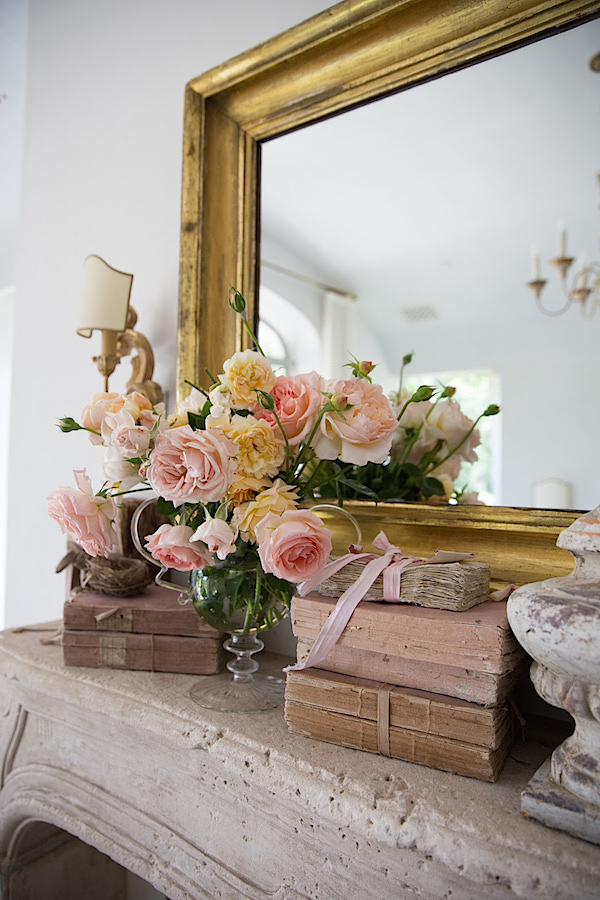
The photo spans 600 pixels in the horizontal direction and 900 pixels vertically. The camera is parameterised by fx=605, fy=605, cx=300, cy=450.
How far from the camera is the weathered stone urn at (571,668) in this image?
571mm

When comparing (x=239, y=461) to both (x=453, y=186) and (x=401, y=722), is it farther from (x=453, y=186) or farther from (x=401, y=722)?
(x=453, y=186)

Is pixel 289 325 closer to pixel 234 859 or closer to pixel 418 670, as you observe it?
pixel 418 670

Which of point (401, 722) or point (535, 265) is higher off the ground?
point (535, 265)

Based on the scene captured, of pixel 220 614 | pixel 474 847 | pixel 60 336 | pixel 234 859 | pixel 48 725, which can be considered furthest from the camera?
pixel 60 336

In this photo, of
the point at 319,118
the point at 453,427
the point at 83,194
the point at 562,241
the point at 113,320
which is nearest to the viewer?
the point at 562,241

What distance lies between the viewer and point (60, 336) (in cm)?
175

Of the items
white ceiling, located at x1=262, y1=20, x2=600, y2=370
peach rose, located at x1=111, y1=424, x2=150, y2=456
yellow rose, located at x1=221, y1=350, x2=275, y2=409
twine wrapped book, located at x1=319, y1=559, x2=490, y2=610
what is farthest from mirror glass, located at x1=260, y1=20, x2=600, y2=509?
peach rose, located at x1=111, y1=424, x2=150, y2=456

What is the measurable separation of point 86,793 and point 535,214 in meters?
1.20

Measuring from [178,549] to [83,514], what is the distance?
0.16 m

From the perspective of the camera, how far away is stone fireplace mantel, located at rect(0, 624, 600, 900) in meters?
0.60

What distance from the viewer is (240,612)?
928 mm

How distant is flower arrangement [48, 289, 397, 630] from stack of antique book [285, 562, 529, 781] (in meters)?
0.10

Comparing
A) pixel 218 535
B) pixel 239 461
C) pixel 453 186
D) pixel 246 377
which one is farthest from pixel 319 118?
pixel 218 535

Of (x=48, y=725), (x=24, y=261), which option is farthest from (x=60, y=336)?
(x=48, y=725)
